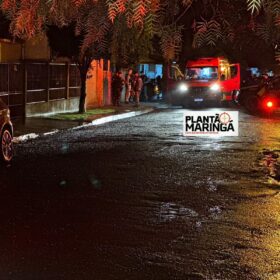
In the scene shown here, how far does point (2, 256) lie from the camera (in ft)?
20.0

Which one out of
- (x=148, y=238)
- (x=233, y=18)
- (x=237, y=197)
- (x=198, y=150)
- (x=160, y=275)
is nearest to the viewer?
(x=233, y=18)

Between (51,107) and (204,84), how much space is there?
951cm

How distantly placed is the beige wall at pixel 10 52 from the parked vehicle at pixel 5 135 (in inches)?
363

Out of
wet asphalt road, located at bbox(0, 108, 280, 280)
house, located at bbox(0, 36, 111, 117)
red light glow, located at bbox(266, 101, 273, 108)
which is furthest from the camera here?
Result: red light glow, located at bbox(266, 101, 273, 108)

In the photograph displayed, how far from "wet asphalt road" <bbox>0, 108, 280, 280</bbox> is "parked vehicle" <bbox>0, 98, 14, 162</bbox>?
24 cm

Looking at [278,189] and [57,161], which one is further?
[57,161]

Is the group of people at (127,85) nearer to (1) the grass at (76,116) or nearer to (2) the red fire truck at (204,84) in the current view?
(2) the red fire truck at (204,84)

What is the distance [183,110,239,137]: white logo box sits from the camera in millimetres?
17734

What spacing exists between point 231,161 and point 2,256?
739 cm

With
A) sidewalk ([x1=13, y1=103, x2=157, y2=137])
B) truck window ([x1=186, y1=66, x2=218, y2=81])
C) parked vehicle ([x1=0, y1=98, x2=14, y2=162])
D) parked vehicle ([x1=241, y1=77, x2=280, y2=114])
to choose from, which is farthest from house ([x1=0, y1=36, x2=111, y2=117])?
parked vehicle ([x1=241, y1=77, x2=280, y2=114])

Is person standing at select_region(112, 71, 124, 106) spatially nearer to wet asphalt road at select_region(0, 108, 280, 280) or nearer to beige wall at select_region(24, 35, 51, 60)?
beige wall at select_region(24, 35, 51, 60)

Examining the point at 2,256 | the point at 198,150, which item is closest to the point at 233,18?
the point at 2,256

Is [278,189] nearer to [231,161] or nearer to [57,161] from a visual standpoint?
[231,161]

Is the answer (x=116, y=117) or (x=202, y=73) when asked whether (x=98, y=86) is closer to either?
(x=202, y=73)
